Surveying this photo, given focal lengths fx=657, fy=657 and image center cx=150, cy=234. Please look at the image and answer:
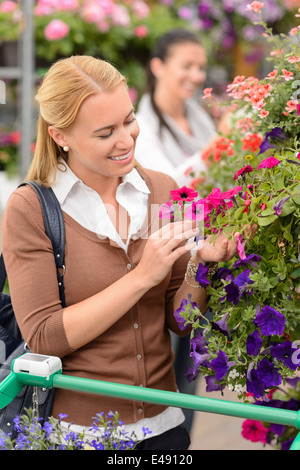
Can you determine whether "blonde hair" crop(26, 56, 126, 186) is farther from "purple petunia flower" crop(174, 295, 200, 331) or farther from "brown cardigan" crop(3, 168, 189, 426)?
"purple petunia flower" crop(174, 295, 200, 331)

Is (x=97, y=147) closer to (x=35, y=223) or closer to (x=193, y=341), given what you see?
(x=35, y=223)

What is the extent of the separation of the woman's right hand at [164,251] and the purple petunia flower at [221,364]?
8.2 inches

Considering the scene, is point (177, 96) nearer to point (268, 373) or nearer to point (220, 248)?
point (220, 248)

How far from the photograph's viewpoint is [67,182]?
4.99ft

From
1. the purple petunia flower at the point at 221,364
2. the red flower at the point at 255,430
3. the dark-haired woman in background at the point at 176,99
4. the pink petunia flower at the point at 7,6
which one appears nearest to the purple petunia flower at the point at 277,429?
the red flower at the point at 255,430

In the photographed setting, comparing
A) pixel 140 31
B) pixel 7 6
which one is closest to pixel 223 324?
pixel 7 6

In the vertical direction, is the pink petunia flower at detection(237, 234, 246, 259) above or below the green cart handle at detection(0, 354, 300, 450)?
above

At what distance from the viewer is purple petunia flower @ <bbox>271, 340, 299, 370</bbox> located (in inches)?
48.9

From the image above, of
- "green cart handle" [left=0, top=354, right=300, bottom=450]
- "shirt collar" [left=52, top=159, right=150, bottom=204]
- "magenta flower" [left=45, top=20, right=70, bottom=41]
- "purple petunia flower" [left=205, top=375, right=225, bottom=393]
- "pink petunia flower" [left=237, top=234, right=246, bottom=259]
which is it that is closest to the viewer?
"green cart handle" [left=0, top=354, right=300, bottom=450]

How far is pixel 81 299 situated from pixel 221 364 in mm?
377

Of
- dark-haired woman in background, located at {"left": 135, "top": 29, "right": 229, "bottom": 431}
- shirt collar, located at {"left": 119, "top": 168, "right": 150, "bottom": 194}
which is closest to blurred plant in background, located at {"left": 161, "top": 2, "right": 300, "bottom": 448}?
shirt collar, located at {"left": 119, "top": 168, "right": 150, "bottom": 194}

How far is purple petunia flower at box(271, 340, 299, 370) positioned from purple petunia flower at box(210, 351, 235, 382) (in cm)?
9

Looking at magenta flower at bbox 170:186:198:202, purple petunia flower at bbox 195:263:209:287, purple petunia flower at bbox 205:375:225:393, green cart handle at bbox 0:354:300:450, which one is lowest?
purple petunia flower at bbox 205:375:225:393
